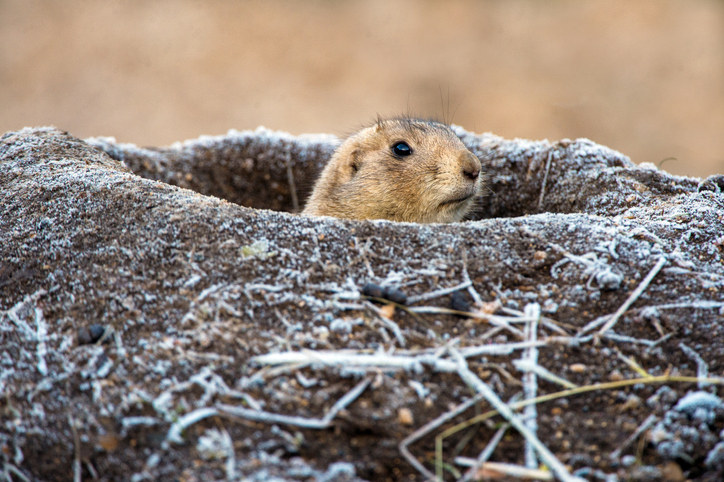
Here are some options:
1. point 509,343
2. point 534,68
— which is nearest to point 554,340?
point 509,343

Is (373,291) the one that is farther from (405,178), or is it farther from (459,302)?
(405,178)

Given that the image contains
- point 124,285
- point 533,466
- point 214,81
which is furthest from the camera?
point 214,81

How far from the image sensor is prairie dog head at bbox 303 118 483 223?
3945mm

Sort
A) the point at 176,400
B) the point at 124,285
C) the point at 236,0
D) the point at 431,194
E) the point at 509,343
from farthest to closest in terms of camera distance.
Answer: the point at 236,0
the point at 431,194
the point at 124,285
the point at 509,343
the point at 176,400

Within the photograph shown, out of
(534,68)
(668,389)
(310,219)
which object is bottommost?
(668,389)

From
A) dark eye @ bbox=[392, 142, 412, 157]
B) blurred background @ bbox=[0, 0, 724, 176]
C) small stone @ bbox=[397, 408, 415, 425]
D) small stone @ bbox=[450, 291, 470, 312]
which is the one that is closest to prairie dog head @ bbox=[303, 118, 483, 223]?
dark eye @ bbox=[392, 142, 412, 157]

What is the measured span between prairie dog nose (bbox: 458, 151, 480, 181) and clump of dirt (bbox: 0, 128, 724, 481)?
113 cm

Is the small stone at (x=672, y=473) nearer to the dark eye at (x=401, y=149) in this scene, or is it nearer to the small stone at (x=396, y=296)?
the small stone at (x=396, y=296)

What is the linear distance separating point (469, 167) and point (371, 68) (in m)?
6.26

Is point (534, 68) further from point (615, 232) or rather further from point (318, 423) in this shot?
point (318, 423)

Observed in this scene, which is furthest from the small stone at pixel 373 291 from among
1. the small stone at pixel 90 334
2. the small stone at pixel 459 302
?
the small stone at pixel 90 334

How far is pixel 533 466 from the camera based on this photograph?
1.85 metres

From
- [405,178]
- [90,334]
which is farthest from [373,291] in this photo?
[405,178]

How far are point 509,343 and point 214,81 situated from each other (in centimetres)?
841
